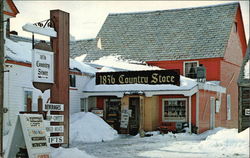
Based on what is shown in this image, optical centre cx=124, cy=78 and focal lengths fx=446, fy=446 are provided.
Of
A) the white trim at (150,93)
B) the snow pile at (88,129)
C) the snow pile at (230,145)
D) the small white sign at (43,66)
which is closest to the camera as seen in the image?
the small white sign at (43,66)

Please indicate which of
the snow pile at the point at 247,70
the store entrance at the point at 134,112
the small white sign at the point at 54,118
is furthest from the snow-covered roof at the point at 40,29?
the store entrance at the point at 134,112

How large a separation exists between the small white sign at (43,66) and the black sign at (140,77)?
12.6 metres

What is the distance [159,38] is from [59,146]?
20209 mm

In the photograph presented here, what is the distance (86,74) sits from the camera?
82.7ft

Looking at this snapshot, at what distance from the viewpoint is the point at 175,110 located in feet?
81.5

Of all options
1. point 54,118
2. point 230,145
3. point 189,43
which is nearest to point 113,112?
point 189,43

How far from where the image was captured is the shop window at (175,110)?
24.6 metres

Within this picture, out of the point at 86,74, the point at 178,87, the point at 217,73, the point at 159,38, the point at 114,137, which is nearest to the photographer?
the point at 114,137

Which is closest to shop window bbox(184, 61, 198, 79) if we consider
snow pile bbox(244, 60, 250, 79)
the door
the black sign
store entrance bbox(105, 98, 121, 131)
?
the door

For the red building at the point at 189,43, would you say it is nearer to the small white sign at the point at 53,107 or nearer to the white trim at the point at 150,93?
the white trim at the point at 150,93

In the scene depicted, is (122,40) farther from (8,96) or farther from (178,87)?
(8,96)

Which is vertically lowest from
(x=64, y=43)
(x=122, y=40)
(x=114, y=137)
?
(x=114, y=137)

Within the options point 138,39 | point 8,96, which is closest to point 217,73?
point 138,39

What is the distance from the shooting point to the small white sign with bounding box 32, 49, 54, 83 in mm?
11117
